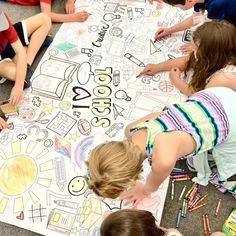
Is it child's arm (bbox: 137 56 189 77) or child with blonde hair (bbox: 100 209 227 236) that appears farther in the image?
child's arm (bbox: 137 56 189 77)

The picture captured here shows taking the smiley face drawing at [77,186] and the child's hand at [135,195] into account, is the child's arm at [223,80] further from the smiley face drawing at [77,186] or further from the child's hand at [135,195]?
the smiley face drawing at [77,186]

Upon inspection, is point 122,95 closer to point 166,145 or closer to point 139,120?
point 139,120

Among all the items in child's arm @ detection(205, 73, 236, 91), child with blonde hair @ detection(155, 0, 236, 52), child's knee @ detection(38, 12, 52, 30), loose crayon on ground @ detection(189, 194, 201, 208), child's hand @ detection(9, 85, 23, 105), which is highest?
child with blonde hair @ detection(155, 0, 236, 52)

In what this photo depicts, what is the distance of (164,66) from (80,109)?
328mm

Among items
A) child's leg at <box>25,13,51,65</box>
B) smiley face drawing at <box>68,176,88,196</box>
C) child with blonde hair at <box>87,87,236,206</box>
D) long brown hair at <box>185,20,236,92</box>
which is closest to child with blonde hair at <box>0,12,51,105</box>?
child's leg at <box>25,13,51,65</box>

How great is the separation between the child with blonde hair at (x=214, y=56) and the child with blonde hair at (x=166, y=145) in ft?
0.24

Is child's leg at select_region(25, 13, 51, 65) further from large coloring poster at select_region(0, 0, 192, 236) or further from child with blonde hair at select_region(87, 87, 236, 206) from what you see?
Result: child with blonde hair at select_region(87, 87, 236, 206)

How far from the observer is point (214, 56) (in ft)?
3.37

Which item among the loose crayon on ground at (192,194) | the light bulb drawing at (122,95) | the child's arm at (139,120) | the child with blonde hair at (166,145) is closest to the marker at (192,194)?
the loose crayon on ground at (192,194)

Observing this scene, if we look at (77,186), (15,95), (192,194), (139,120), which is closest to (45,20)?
(15,95)

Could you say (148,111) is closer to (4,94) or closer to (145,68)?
(145,68)

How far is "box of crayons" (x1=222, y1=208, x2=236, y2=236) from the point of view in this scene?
1.01m

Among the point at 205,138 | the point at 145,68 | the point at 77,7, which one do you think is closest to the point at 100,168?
the point at 205,138

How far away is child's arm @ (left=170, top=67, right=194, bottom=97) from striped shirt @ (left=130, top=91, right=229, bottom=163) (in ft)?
0.74
